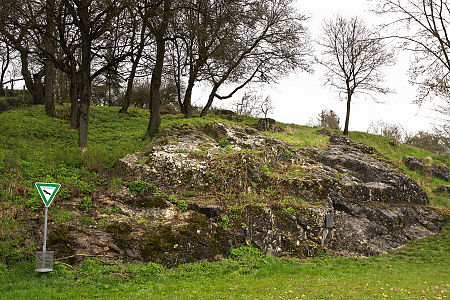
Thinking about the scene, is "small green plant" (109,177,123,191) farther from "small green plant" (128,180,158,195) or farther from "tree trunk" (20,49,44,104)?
"tree trunk" (20,49,44,104)

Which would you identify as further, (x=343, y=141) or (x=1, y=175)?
(x=343, y=141)

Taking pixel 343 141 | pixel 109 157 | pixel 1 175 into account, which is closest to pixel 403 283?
pixel 109 157

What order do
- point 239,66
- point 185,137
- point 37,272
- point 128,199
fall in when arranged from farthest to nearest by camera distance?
point 239,66
point 185,137
point 128,199
point 37,272

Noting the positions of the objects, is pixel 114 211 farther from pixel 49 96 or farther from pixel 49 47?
pixel 49 96

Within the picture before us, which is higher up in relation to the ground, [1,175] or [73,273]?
[1,175]

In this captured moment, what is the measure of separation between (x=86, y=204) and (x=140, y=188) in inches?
75.2

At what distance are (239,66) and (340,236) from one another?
13958 mm

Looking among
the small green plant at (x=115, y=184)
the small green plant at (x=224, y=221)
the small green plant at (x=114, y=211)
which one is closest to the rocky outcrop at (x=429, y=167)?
the small green plant at (x=224, y=221)

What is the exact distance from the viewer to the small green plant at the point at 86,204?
968 cm

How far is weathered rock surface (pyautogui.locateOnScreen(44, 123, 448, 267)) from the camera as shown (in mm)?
9453

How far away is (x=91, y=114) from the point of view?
20.2m

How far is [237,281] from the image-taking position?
→ 809cm

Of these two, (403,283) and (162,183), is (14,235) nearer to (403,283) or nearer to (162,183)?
(162,183)

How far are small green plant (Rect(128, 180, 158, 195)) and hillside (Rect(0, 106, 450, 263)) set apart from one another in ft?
0.11
